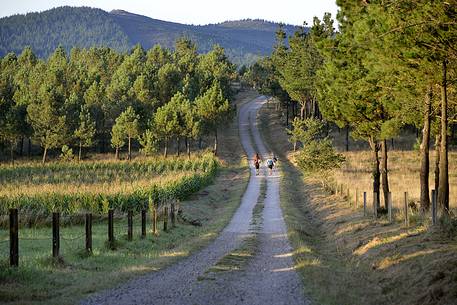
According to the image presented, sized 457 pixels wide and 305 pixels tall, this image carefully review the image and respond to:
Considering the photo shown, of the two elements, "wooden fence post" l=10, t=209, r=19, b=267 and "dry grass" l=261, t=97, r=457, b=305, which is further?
"wooden fence post" l=10, t=209, r=19, b=267

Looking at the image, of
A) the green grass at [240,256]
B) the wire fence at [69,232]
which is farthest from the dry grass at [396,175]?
the wire fence at [69,232]

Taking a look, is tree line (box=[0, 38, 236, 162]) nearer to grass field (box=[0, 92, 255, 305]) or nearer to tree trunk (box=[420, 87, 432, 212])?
grass field (box=[0, 92, 255, 305])

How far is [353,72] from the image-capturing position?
27.2 metres

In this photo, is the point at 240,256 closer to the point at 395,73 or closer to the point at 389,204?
the point at 389,204

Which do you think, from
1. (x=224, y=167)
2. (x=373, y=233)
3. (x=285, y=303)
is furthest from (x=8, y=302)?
(x=224, y=167)

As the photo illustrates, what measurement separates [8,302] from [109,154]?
73.3 m

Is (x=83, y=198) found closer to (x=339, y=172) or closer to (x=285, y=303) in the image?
(x=285, y=303)

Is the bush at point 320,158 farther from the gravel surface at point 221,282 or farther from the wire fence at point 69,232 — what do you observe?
the gravel surface at point 221,282

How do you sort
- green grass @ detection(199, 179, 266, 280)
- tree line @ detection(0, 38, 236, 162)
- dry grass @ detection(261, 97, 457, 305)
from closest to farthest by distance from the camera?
dry grass @ detection(261, 97, 457, 305) < green grass @ detection(199, 179, 266, 280) < tree line @ detection(0, 38, 236, 162)

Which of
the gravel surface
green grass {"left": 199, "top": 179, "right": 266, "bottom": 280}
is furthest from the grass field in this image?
green grass {"left": 199, "top": 179, "right": 266, "bottom": 280}

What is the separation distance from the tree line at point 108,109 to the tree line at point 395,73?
42.2 metres

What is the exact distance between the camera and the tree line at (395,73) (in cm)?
1802

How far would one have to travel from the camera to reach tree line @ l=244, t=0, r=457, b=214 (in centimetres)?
1802

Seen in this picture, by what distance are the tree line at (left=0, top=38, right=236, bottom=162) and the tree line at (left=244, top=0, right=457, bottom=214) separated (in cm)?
4217
